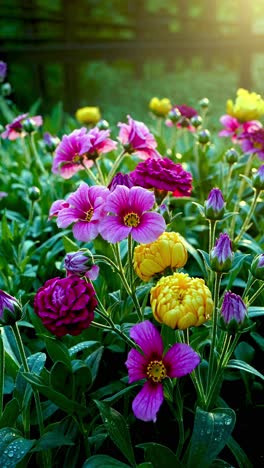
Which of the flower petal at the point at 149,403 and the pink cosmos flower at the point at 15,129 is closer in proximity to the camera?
the flower petal at the point at 149,403

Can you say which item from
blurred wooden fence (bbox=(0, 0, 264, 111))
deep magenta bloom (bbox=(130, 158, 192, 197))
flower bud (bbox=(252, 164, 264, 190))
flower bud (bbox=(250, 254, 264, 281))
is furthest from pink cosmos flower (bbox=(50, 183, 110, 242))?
blurred wooden fence (bbox=(0, 0, 264, 111))

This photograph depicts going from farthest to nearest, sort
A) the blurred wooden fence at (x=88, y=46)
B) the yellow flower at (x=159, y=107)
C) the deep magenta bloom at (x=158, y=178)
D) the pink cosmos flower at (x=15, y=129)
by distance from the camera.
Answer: the blurred wooden fence at (x=88, y=46), the yellow flower at (x=159, y=107), the pink cosmos flower at (x=15, y=129), the deep magenta bloom at (x=158, y=178)

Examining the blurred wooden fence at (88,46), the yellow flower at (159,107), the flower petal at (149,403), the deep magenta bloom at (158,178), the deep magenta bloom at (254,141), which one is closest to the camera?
the flower petal at (149,403)

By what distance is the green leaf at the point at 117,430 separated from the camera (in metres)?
0.96

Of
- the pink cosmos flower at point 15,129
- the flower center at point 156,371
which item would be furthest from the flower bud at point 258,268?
the pink cosmos flower at point 15,129

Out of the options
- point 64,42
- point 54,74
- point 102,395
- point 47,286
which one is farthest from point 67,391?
point 54,74

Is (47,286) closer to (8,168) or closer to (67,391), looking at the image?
(67,391)

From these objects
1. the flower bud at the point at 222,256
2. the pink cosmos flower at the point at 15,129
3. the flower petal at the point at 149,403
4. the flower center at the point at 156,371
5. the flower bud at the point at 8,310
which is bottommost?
the flower petal at the point at 149,403

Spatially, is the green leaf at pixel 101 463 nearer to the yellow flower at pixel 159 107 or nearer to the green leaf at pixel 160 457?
the green leaf at pixel 160 457

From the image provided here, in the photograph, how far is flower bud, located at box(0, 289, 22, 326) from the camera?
85cm

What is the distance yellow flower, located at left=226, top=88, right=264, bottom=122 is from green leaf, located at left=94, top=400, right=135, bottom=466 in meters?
0.94

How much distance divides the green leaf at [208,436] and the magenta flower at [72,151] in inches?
22.7

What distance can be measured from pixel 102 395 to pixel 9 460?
0.24m

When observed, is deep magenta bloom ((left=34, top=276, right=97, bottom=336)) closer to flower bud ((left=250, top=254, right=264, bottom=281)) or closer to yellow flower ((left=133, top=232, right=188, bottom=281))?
yellow flower ((left=133, top=232, right=188, bottom=281))
